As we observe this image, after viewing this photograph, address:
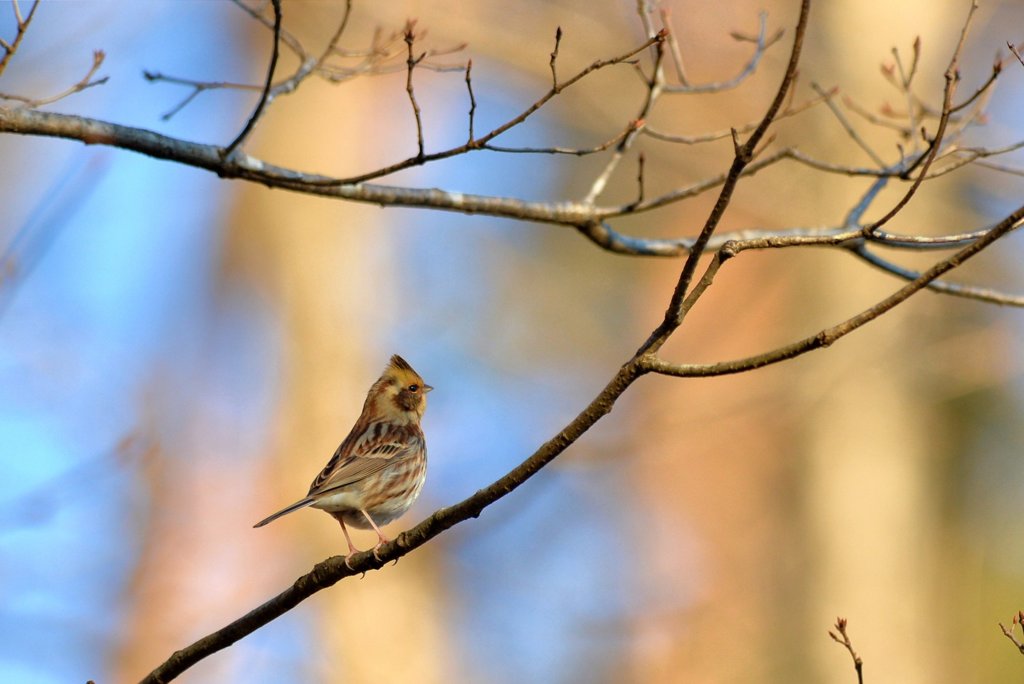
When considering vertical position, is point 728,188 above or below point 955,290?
below

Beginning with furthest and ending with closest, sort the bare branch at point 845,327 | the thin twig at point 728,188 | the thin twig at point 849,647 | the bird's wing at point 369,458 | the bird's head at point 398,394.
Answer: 1. the bird's head at point 398,394
2. the bird's wing at point 369,458
3. the thin twig at point 849,647
4. the bare branch at point 845,327
5. the thin twig at point 728,188

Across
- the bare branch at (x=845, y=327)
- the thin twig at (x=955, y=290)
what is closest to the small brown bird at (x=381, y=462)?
the bare branch at (x=845, y=327)

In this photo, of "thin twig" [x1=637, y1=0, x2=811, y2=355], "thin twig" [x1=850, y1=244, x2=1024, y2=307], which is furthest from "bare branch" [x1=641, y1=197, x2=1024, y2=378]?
"thin twig" [x1=850, y1=244, x2=1024, y2=307]

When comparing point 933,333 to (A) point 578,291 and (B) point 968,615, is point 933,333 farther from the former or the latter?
(A) point 578,291

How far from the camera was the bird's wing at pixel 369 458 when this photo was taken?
4.52 metres

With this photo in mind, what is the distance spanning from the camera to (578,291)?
1528 centimetres

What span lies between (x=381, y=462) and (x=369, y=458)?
2.3 inches

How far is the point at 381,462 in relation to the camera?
4.67m

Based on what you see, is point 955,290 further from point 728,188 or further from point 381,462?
point 381,462

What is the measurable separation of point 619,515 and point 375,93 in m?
5.63

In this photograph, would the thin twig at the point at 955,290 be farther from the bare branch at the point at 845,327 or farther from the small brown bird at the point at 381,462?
the small brown bird at the point at 381,462

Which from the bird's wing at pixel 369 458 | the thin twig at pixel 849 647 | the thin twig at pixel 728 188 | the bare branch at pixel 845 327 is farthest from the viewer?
the bird's wing at pixel 369 458

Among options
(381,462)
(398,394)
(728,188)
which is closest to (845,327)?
(728,188)

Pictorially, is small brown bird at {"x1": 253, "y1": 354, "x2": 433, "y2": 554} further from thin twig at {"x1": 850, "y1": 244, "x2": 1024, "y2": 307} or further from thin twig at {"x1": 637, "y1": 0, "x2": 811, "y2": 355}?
thin twig at {"x1": 850, "y1": 244, "x2": 1024, "y2": 307}
